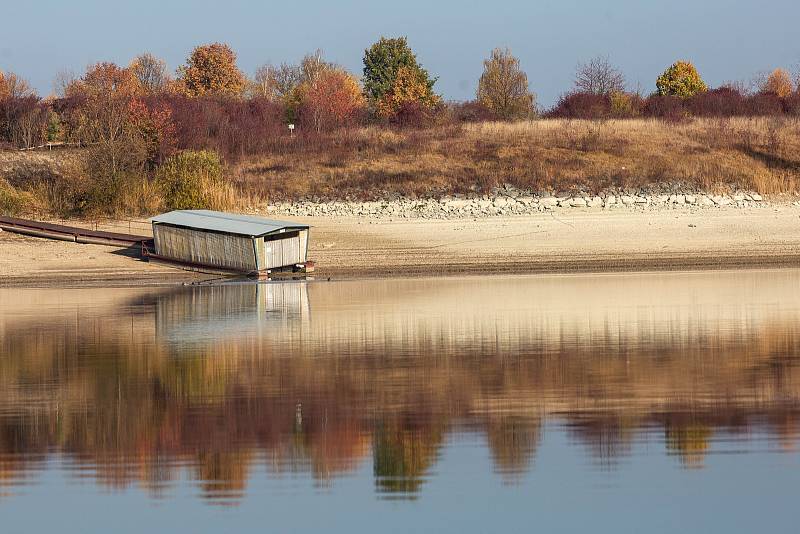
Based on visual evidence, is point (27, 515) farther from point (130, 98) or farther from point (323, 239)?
point (130, 98)

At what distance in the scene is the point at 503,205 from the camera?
131ft

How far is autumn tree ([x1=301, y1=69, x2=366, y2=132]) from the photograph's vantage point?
5903cm

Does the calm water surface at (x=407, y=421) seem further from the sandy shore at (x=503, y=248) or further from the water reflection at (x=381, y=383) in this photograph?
the sandy shore at (x=503, y=248)

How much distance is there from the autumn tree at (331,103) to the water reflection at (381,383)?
33.4m

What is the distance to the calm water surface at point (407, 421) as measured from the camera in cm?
912

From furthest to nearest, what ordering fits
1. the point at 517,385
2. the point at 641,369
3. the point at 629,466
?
1. the point at 641,369
2. the point at 517,385
3. the point at 629,466

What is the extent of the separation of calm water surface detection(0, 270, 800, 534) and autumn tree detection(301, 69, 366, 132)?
3633 cm

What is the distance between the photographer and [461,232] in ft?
120

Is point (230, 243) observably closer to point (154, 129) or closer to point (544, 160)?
point (544, 160)

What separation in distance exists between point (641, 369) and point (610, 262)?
18035 millimetres

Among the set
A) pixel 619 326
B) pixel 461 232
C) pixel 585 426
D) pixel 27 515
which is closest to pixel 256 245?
pixel 461 232

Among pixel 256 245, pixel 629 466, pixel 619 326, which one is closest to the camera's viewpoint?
pixel 629 466

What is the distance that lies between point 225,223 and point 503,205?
33.6ft

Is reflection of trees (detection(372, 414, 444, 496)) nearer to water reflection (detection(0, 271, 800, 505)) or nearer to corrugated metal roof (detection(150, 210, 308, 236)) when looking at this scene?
water reflection (detection(0, 271, 800, 505))
